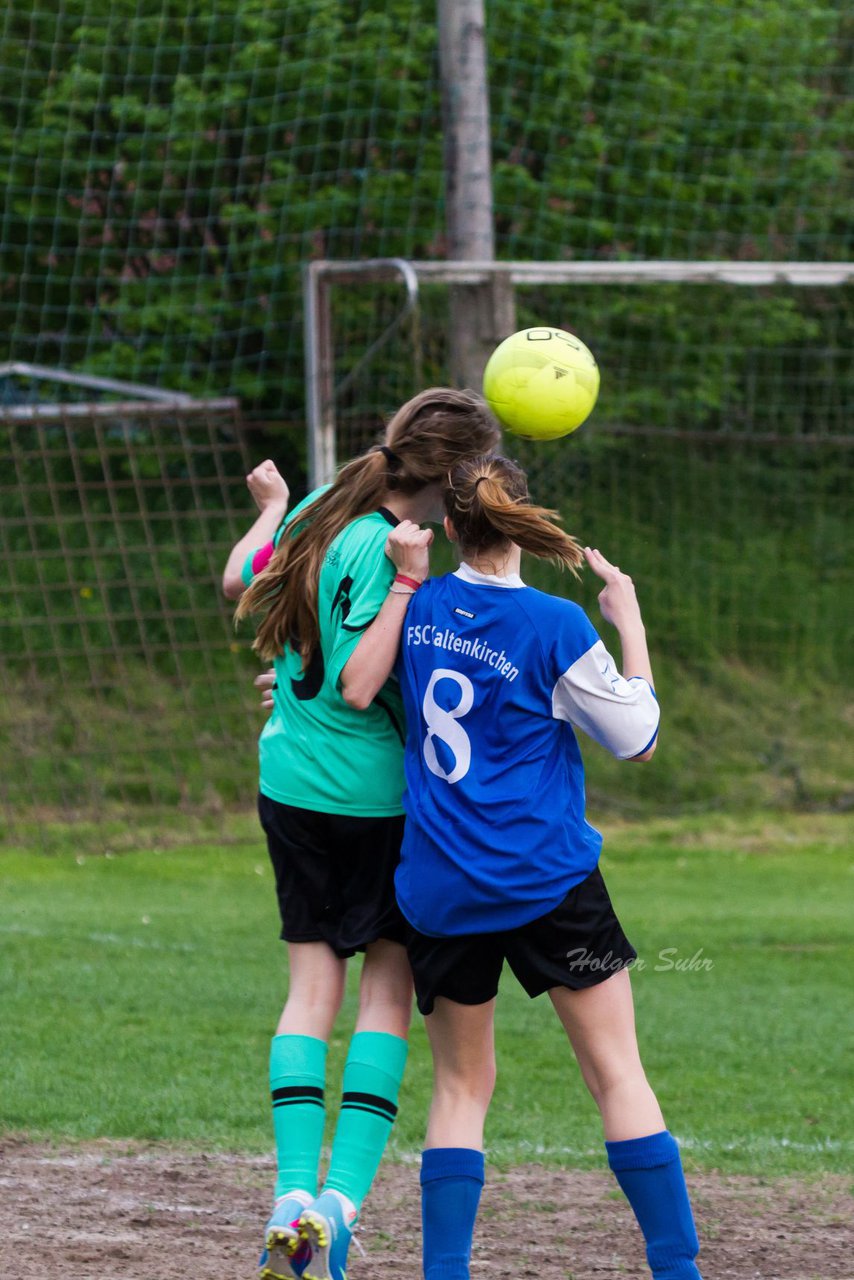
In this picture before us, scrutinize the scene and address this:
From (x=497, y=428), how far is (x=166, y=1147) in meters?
2.46

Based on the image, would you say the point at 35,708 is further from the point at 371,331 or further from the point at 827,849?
the point at 827,849

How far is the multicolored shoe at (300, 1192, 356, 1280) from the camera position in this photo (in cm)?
331

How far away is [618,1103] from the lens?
3.38 metres

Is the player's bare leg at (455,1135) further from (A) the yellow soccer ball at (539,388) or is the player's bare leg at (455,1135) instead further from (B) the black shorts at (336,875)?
(A) the yellow soccer ball at (539,388)

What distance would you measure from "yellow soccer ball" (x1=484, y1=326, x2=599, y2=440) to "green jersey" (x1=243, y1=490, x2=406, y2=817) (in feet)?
1.64

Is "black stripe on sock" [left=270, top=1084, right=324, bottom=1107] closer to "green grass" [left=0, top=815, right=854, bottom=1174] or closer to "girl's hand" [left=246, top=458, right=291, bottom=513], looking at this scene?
"green grass" [left=0, top=815, right=854, bottom=1174]

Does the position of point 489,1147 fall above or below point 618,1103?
below

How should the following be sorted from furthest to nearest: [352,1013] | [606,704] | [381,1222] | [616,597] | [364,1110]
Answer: [352,1013]
[381,1222]
[364,1110]
[616,597]
[606,704]

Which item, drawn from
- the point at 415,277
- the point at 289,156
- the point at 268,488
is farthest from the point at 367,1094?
the point at 289,156

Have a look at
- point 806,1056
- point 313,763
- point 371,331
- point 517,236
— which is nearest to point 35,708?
point 371,331

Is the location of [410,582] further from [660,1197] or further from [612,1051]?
[660,1197]

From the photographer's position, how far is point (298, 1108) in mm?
3633

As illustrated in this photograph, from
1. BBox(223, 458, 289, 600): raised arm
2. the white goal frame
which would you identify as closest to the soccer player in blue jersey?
BBox(223, 458, 289, 600): raised arm

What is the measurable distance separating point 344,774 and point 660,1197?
113cm
